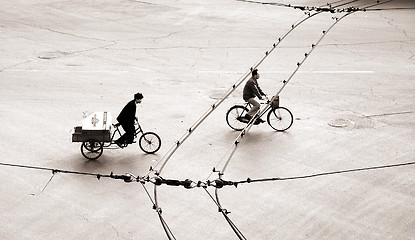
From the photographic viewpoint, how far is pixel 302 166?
42.0 ft

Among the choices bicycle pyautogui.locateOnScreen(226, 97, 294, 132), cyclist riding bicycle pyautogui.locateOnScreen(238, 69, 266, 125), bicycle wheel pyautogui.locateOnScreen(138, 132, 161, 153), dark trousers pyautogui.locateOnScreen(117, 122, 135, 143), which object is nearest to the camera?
dark trousers pyautogui.locateOnScreen(117, 122, 135, 143)

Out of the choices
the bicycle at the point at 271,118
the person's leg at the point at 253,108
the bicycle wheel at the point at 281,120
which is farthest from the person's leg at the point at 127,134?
the bicycle wheel at the point at 281,120

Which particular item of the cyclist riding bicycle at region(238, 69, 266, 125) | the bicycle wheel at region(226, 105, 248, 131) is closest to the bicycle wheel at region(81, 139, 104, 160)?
the bicycle wheel at region(226, 105, 248, 131)

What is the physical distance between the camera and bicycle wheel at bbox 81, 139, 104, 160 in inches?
508

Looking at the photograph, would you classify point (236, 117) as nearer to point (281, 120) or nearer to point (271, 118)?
point (271, 118)

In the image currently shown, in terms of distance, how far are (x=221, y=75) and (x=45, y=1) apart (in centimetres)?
1638

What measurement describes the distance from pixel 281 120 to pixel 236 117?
1.19 metres

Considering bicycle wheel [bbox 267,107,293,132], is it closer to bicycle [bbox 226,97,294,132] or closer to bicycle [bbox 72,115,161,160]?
bicycle [bbox 226,97,294,132]

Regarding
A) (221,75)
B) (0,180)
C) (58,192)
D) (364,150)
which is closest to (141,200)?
(58,192)

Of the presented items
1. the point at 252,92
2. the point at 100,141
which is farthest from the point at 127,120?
the point at 252,92

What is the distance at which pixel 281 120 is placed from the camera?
14.8 m

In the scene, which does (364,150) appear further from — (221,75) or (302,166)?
(221,75)

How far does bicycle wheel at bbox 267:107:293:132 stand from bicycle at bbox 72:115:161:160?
3258 mm

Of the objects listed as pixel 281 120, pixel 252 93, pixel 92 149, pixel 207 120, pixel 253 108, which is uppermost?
pixel 252 93
